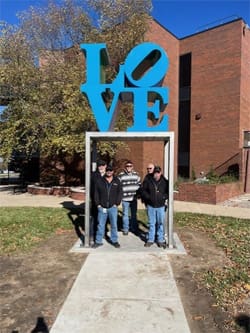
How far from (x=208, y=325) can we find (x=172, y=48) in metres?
20.1

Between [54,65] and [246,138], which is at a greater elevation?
[54,65]

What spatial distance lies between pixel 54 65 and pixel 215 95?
406 inches

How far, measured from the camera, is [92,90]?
22.6 ft

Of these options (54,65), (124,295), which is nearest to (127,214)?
(124,295)

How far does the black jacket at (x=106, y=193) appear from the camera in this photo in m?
6.73

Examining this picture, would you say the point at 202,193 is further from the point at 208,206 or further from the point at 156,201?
the point at 156,201

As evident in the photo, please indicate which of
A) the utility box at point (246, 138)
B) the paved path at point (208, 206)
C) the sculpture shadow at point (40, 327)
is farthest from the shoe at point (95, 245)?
the utility box at point (246, 138)

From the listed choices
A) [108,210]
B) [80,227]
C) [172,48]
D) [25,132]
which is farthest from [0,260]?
[172,48]

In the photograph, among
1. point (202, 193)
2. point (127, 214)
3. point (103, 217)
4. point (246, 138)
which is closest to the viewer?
point (103, 217)

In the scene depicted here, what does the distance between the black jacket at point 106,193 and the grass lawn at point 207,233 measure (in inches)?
68.0

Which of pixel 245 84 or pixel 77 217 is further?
pixel 245 84

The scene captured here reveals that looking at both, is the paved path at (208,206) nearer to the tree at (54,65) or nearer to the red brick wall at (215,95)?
the tree at (54,65)

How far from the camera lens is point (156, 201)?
22.3 ft

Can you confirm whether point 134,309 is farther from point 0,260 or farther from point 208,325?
point 0,260
